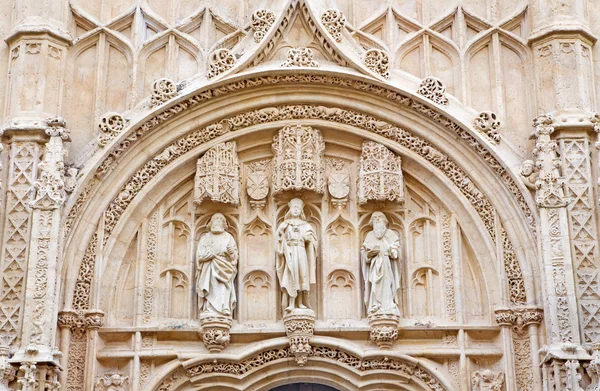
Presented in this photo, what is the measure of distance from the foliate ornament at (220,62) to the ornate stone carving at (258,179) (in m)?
1.25

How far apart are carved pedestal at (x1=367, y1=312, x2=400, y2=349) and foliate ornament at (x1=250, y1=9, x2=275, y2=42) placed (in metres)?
3.81

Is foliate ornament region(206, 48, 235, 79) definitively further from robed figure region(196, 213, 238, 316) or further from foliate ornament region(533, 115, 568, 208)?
foliate ornament region(533, 115, 568, 208)

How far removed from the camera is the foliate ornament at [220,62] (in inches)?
679

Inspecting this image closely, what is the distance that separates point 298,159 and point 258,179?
64 centimetres

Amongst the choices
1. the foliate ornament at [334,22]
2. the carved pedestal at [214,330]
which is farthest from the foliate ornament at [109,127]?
the foliate ornament at [334,22]

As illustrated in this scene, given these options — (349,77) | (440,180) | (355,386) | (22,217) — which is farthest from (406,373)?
(22,217)

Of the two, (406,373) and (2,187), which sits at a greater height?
(2,187)

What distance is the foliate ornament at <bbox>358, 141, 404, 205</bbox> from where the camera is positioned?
17.0 m

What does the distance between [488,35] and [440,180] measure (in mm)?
2026

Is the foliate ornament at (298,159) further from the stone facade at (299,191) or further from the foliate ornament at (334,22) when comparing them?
the foliate ornament at (334,22)

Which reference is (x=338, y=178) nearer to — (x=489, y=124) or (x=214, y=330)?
(x=489, y=124)

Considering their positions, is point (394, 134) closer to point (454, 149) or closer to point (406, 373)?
A: point (454, 149)

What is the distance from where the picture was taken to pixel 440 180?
56.3ft

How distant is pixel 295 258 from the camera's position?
55.0 feet
